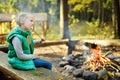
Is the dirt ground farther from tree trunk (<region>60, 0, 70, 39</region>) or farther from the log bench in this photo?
the log bench

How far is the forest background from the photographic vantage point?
574 inches

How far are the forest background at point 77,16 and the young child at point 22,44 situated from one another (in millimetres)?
9333

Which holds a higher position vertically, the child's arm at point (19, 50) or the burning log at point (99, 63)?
the child's arm at point (19, 50)

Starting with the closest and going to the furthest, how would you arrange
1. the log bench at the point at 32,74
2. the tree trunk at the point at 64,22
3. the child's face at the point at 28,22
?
the log bench at the point at 32,74
the child's face at the point at 28,22
the tree trunk at the point at 64,22

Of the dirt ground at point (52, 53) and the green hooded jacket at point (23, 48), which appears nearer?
the green hooded jacket at point (23, 48)

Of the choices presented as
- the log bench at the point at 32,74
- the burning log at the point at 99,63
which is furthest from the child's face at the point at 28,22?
the burning log at the point at 99,63

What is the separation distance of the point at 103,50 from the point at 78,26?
8578mm

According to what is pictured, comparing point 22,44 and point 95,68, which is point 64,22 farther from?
point 22,44

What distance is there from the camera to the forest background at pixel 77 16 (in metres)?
14.6

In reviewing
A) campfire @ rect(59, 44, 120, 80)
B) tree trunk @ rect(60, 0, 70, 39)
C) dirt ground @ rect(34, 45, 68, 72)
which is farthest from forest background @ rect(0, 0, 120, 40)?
campfire @ rect(59, 44, 120, 80)

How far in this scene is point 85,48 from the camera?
1100 cm

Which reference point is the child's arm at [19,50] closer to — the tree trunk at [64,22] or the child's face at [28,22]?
the child's face at [28,22]

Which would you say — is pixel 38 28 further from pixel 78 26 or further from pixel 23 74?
pixel 23 74

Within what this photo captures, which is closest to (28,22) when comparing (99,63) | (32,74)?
(32,74)
